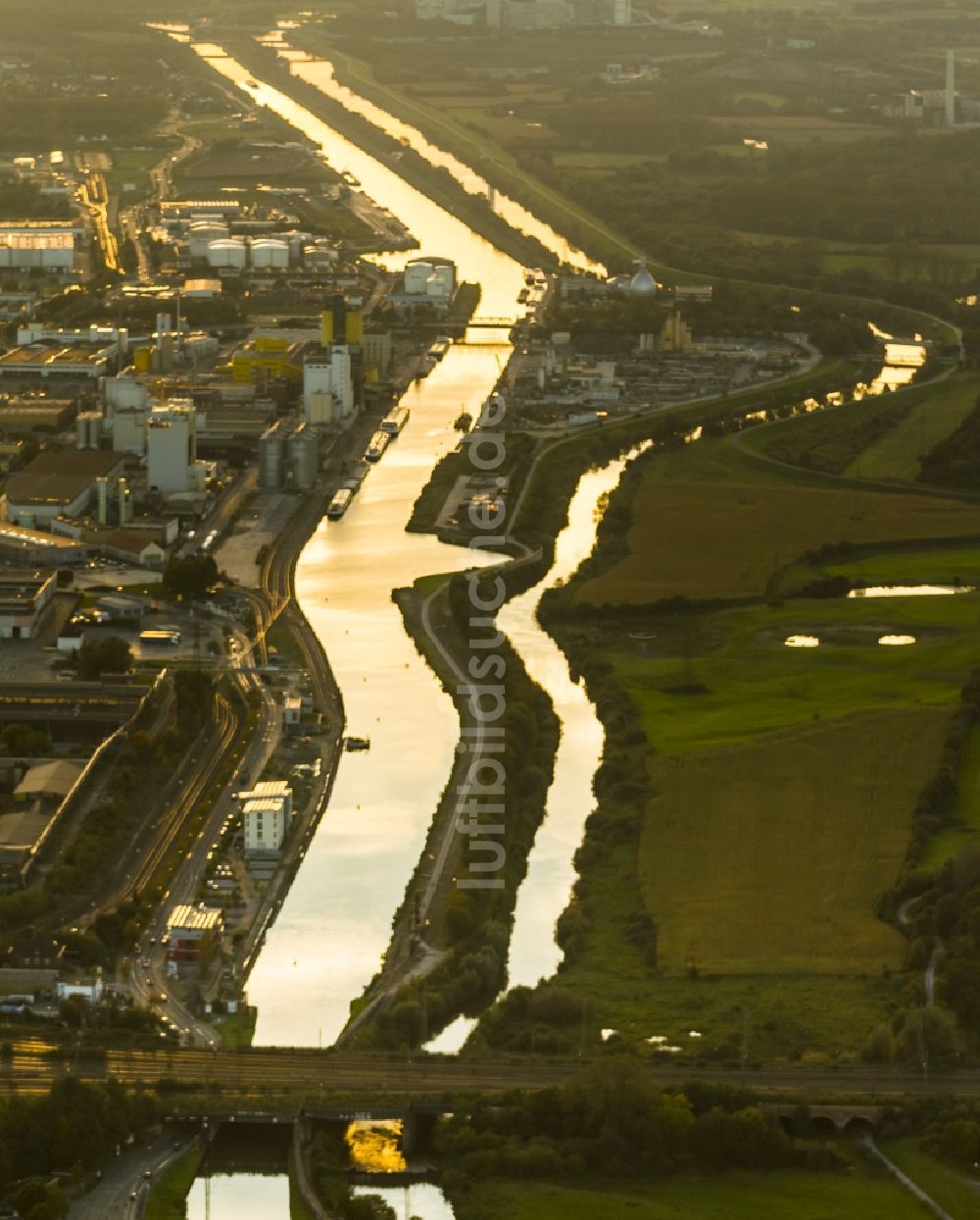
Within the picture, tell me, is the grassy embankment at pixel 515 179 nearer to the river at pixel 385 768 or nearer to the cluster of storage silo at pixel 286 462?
the river at pixel 385 768

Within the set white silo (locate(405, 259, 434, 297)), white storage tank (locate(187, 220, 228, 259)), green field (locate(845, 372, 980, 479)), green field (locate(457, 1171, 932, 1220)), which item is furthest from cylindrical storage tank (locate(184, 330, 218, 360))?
green field (locate(457, 1171, 932, 1220))

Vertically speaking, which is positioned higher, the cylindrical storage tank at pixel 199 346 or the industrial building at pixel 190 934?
the industrial building at pixel 190 934

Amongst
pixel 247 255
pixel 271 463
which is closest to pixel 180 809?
pixel 271 463

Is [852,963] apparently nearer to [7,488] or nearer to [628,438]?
[7,488]

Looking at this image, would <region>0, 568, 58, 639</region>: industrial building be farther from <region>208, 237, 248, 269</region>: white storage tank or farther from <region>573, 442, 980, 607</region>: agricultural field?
<region>208, 237, 248, 269</region>: white storage tank

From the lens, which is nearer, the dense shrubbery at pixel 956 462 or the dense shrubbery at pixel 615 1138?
the dense shrubbery at pixel 615 1138

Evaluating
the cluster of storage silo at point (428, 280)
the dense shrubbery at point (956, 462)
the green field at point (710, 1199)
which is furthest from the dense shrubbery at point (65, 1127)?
the cluster of storage silo at point (428, 280)
